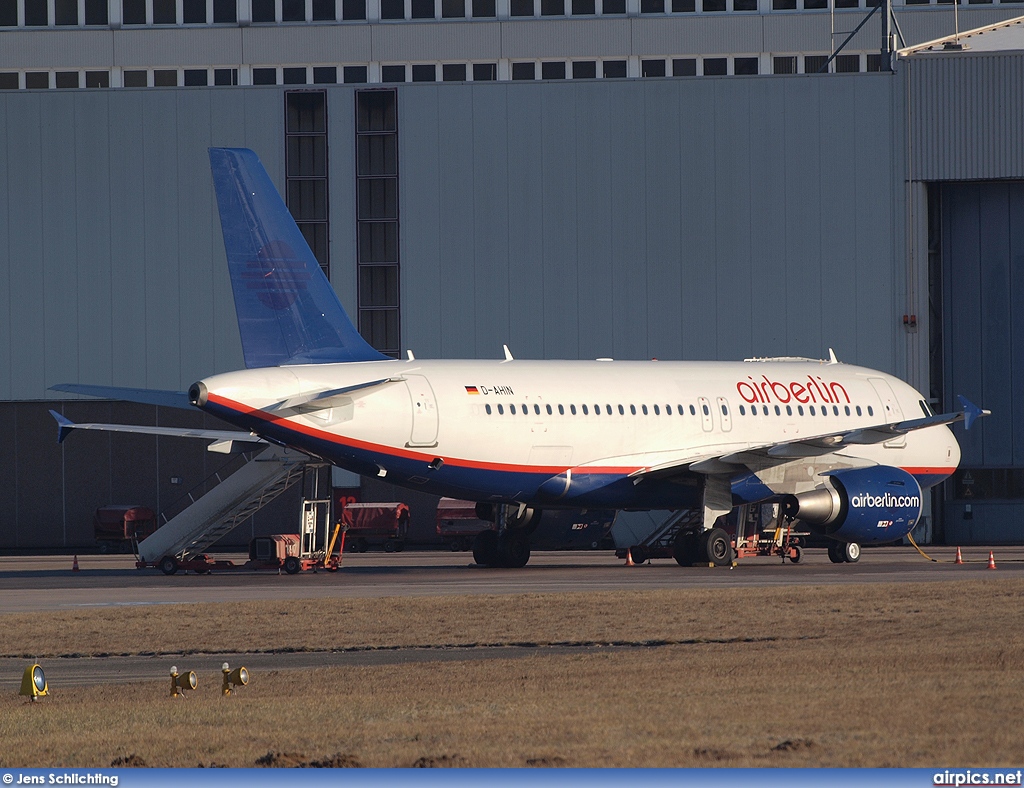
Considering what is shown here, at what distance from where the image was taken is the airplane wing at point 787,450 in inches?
1252

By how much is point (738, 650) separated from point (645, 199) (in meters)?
36.3

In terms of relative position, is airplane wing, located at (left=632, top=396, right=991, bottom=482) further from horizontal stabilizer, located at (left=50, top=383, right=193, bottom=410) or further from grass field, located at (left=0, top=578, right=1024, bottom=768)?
grass field, located at (left=0, top=578, right=1024, bottom=768)

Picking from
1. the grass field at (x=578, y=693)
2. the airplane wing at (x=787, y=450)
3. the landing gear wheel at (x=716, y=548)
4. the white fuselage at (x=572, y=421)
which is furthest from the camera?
the landing gear wheel at (x=716, y=548)

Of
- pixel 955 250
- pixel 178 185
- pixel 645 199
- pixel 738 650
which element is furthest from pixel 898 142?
pixel 738 650

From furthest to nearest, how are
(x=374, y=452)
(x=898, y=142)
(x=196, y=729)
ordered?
(x=898, y=142), (x=374, y=452), (x=196, y=729)

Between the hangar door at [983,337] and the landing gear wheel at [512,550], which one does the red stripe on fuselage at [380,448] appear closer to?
the landing gear wheel at [512,550]

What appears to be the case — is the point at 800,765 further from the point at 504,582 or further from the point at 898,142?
the point at 898,142

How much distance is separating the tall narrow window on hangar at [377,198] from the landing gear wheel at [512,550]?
18.9m

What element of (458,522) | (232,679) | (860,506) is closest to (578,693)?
(232,679)

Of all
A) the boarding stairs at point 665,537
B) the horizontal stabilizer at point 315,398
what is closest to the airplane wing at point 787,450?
the boarding stairs at point 665,537

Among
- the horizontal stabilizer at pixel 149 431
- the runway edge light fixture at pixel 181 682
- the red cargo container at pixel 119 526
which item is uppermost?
the horizontal stabilizer at pixel 149 431

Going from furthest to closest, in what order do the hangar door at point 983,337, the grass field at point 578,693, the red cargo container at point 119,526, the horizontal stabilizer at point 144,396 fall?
the hangar door at point 983,337 < the red cargo container at point 119,526 < the horizontal stabilizer at point 144,396 < the grass field at point 578,693

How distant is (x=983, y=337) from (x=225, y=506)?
2938 centimetres

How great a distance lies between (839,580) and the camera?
1076 inches
